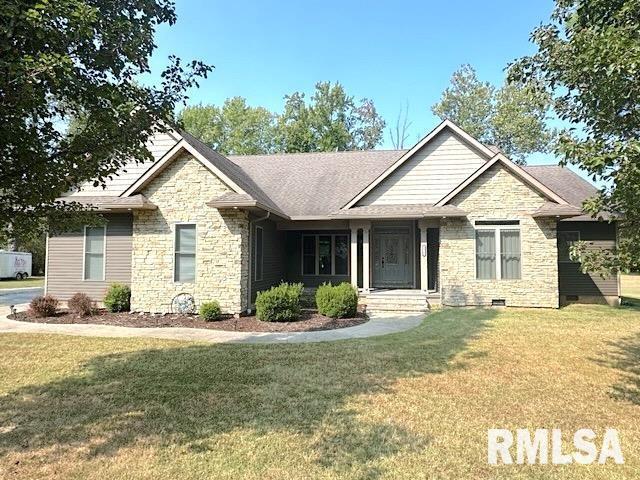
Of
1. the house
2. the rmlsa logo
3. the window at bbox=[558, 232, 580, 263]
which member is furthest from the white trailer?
the rmlsa logo

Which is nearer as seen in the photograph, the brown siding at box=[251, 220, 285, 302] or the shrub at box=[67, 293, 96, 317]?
the shrub at box=[67, 293, 96, 317]

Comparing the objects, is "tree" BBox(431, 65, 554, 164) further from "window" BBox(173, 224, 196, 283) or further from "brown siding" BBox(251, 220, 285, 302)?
"window" BBox(173, 224, 196, 283)

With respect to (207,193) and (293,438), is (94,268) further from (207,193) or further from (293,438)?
(293,438)

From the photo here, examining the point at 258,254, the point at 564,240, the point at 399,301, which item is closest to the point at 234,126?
the point at 258,254

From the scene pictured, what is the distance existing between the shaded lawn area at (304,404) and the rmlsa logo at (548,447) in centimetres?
11

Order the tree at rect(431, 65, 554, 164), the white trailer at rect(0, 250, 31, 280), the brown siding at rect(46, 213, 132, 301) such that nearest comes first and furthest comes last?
the brown siding at rect(46, 213, 132, 301)
the white trailer at rect(0, 250, 31, 280)
the tree at rect(431, 65, 554, 164)

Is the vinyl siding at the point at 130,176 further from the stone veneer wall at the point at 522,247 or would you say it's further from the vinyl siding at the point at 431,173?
the stone veneer wall at the point at 522,247

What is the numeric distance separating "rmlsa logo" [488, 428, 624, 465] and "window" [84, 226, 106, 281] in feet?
44.6

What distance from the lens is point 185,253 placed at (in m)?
12.7

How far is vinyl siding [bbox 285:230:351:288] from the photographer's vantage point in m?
17.3

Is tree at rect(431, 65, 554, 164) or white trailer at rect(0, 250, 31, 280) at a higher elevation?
tree at rect(431, 65, 554, 164)

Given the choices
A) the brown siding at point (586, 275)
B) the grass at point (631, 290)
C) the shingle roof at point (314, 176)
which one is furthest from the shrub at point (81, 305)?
the brown siding at point (586, 275)

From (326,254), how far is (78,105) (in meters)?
13.2

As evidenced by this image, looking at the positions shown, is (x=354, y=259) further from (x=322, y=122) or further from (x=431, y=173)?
(x=322, y=122)
